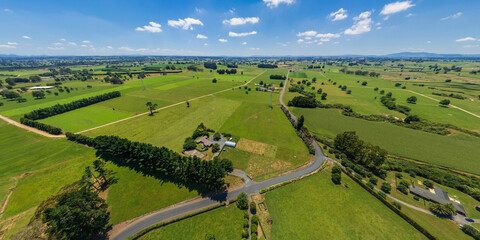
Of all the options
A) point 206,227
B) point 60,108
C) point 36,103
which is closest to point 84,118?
point 60,108

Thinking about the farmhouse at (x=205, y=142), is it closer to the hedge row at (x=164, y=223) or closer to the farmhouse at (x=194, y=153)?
the farmhouse at (x=194, y=153)

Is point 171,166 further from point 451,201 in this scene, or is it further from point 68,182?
point 451,201

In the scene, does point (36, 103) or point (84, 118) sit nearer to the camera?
point (84, 118)

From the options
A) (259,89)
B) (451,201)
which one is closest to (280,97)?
(259,89)

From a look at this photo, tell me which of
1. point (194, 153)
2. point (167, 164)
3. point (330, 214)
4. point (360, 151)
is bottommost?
point (330, 214)

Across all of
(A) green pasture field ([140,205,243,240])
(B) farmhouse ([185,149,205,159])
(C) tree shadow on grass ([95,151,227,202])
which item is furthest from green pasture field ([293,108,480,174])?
(A) green pasture field ([140,205,243,240])

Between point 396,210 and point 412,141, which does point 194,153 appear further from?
point 412,141
